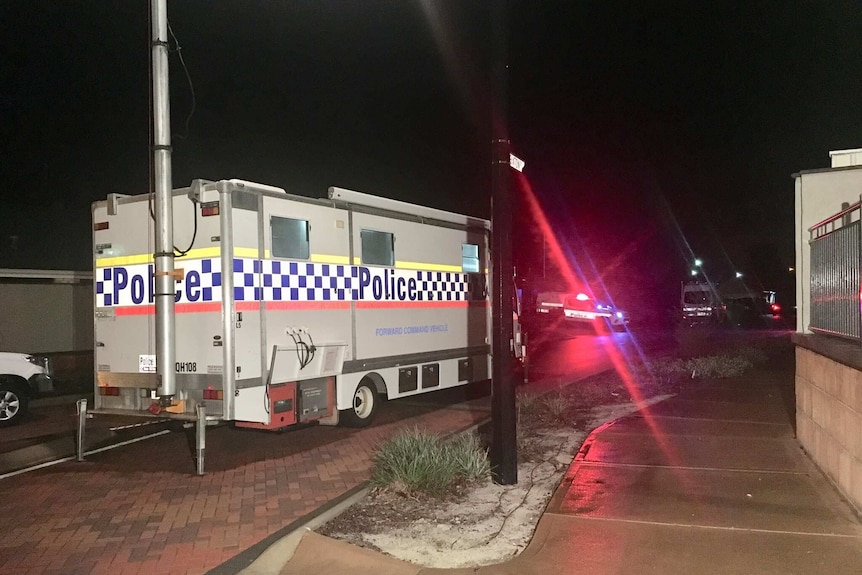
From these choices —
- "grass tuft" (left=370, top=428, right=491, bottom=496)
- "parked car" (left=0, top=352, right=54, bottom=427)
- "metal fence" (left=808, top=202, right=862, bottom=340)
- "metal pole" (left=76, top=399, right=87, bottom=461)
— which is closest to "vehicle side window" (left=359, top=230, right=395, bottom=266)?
"grass tuft" (left=370, top=428, right=491, bottom=496)

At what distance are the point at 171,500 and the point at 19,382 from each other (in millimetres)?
5765

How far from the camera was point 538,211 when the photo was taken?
32.0 metres

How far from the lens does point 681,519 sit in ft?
19.2

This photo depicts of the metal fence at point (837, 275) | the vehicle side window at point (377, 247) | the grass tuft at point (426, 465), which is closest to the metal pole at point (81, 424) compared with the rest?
the grass tuft at point (426, 465)

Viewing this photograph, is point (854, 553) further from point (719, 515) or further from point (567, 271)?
point (567, 271)

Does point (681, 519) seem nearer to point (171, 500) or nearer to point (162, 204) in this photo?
point (171, 500)

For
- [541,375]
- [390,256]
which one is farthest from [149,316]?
[541,375]

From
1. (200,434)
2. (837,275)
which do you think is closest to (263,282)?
(200,434)

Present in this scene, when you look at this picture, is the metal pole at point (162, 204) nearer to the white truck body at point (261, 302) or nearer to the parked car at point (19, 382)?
the white truck body at point (261, 302)

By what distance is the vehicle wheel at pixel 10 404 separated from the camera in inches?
433

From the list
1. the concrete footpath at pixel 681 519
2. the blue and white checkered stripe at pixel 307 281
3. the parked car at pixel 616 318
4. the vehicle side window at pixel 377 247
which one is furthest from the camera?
the parked car at pixel 616 318

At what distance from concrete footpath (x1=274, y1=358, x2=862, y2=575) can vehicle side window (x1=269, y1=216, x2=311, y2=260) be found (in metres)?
3.95

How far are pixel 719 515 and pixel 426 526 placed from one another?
2.35 metres

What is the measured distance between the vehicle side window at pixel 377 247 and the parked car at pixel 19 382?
5516mm
